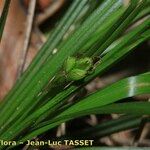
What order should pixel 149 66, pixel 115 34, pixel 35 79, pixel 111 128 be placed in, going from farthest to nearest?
1. pixel 149 66
2. pixel 111 128
3. pixel 35 79
4. pixel 115 34

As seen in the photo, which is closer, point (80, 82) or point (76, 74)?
point (76, 74)

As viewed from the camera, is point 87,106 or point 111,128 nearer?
point 87,106

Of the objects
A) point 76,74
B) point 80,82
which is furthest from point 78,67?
point 80,82

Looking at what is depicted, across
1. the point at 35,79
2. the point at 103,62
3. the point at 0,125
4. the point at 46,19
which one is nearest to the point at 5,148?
the point at 0,125

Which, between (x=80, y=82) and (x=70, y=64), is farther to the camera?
(x=80, y=82)

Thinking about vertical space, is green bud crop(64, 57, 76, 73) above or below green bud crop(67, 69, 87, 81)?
above

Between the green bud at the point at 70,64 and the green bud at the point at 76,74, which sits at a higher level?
the green bud at the point at 70,64

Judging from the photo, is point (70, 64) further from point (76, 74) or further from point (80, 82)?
point (80, 82)

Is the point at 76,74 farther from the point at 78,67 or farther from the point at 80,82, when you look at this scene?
the point at 80,82

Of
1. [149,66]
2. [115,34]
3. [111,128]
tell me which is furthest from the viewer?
[149,66]

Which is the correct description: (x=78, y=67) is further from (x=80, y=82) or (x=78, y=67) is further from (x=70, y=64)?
(x=80, y=82)

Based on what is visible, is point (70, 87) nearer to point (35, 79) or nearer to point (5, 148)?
point (35, 79)
